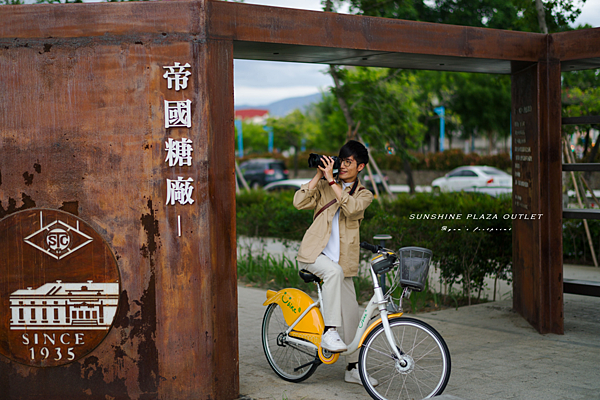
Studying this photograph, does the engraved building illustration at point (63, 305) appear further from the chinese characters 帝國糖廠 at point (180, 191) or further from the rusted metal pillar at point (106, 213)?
the chinese characters 帝國糖廠 at point (180, 191)

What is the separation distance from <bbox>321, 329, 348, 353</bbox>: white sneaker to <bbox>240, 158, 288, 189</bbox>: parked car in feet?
92.0

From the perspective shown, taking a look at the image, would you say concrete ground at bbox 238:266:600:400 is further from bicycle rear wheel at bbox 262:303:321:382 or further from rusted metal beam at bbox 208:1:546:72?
rusted metal beam at bbox 208:1:546:72

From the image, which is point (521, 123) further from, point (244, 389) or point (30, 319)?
point (30, 319)

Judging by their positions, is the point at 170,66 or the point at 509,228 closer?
the point at 170,66

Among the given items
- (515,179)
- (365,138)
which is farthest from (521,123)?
(365,138)

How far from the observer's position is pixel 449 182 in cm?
2708

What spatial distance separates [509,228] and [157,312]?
4831 millimetres

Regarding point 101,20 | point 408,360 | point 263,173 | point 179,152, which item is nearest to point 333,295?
point 408,360

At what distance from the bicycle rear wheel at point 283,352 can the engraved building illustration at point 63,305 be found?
4.36 ft

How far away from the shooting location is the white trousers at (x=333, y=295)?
4473 mm

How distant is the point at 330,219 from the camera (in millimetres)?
4656

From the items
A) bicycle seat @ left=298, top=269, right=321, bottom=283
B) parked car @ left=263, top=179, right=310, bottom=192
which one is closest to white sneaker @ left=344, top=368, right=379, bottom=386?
bicycle seat @ left=298, top=269, right=321, bottom=283

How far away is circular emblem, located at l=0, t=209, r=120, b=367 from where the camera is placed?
167 inches

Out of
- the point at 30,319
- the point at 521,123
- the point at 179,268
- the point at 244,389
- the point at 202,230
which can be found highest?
the point at 521,123
